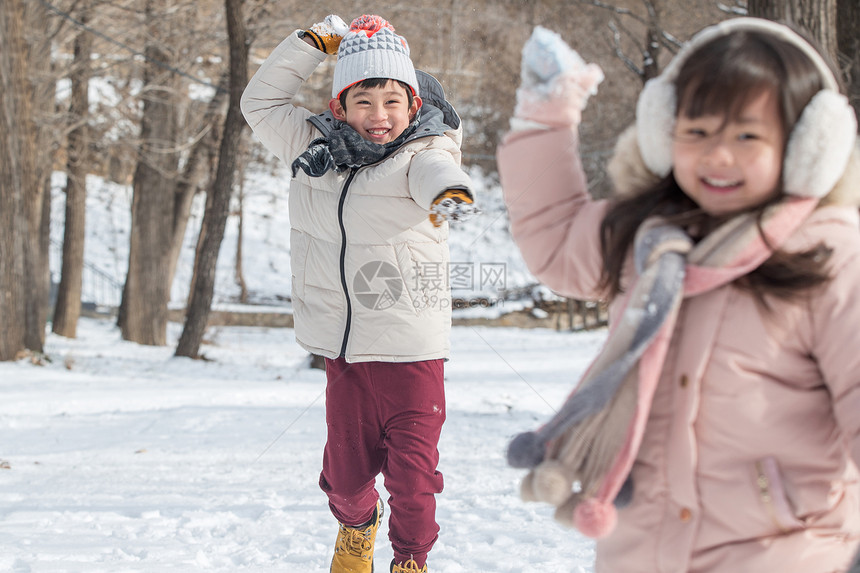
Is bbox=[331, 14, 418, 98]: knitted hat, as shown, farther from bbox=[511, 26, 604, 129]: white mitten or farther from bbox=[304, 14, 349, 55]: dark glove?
bbox=[511, 26, 604, 129]: white mitten

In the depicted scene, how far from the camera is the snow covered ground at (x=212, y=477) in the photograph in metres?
3.26

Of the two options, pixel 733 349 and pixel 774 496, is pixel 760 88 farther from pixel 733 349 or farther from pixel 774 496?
pixel 774 496

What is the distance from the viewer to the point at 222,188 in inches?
386

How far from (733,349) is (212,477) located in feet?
11.6

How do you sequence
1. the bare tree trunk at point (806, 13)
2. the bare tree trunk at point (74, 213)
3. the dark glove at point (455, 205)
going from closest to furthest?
1. the dark glove at point (455, 205)
2. the bare tree trunk at point (806, 13)
3. the bare tree trunk at point (74, 213)

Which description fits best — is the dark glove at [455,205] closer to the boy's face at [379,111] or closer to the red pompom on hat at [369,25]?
the boy's face at [379,111]

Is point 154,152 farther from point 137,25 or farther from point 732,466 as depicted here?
point 732,466

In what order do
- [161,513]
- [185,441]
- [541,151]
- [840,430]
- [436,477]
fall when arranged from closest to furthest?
[840,430]
[541,151]
[436,477]
[161,513]
[185,441]

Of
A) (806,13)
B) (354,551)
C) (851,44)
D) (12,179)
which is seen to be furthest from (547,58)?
(12,179)

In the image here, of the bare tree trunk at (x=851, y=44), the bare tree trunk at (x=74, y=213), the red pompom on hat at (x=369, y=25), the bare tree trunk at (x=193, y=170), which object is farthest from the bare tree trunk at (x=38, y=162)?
the bare tree trunk at (x=851, y=44)

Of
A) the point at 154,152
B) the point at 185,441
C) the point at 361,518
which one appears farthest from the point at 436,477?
the point at 154,152

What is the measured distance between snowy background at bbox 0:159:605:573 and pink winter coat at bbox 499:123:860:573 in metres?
1.42

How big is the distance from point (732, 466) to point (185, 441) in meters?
4.43

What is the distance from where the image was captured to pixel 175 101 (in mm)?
13273
